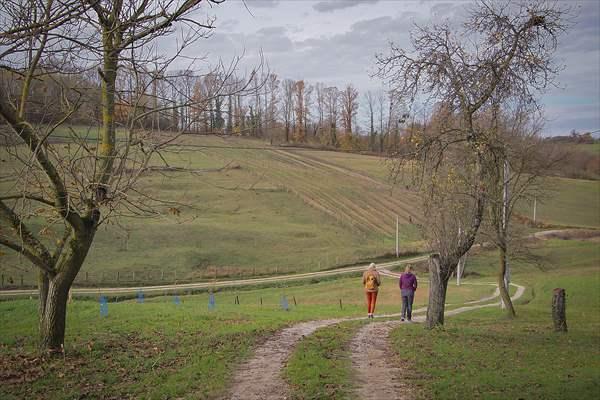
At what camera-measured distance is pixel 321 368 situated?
33.1ft

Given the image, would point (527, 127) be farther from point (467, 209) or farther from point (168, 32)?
point (168, 32)

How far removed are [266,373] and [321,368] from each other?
984 mm

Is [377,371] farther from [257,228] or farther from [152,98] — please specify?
[257,228]

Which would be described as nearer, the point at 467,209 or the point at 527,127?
the point at 467,209

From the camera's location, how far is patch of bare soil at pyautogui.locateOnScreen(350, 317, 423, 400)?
8.72 m

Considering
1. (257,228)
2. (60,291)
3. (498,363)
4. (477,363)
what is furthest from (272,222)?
(477,363)

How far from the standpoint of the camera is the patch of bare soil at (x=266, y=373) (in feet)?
28.4

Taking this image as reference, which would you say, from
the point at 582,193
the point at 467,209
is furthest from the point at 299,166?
the point at 467,209

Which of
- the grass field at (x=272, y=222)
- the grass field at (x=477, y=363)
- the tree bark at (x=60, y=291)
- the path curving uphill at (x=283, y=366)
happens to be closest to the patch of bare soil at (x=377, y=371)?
the path curving uphill at (x=283, y=366)

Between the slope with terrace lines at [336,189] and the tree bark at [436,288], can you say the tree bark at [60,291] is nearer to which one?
the tree bark at [436,288]

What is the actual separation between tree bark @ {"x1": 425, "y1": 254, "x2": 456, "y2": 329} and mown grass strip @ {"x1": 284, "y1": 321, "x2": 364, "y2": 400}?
2.37 metres

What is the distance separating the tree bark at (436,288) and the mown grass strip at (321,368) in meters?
2.37

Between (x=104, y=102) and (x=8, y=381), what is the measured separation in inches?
206

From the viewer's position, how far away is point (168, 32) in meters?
9.82
